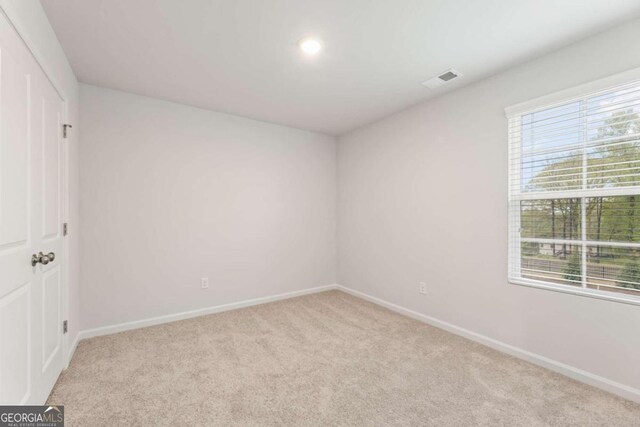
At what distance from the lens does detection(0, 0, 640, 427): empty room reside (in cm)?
172

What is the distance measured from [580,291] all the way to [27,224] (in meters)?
3.62

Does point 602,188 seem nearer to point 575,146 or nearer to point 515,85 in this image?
point 575,146

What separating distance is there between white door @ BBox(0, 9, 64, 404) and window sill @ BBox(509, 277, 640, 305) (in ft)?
11.0

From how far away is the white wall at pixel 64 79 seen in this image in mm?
1468

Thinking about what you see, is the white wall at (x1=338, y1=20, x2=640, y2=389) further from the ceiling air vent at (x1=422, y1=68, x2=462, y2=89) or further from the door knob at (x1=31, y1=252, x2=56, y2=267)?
the door knob at (x1=31, y1=252, x2=56, y2=267)

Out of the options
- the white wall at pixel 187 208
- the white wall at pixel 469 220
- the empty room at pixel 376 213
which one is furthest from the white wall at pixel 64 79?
the white wall at pixel 469 220

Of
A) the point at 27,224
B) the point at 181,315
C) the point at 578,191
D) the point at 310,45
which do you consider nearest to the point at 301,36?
the point at 310,45

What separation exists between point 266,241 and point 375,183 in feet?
5.58

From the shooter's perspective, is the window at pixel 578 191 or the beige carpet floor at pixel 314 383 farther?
the window at pixel 578 191

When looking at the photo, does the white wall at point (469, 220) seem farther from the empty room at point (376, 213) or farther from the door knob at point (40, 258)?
the door knob at point (40, 258)

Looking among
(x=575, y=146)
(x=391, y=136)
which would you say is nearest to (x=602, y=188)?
(x=575, y=146)

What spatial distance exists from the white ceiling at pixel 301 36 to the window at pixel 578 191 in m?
0.52

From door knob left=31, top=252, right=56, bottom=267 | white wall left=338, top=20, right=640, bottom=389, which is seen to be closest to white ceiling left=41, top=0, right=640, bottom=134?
white wall left=338, top=20, right=640, bottom=389

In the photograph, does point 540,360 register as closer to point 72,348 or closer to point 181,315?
point 181,315
